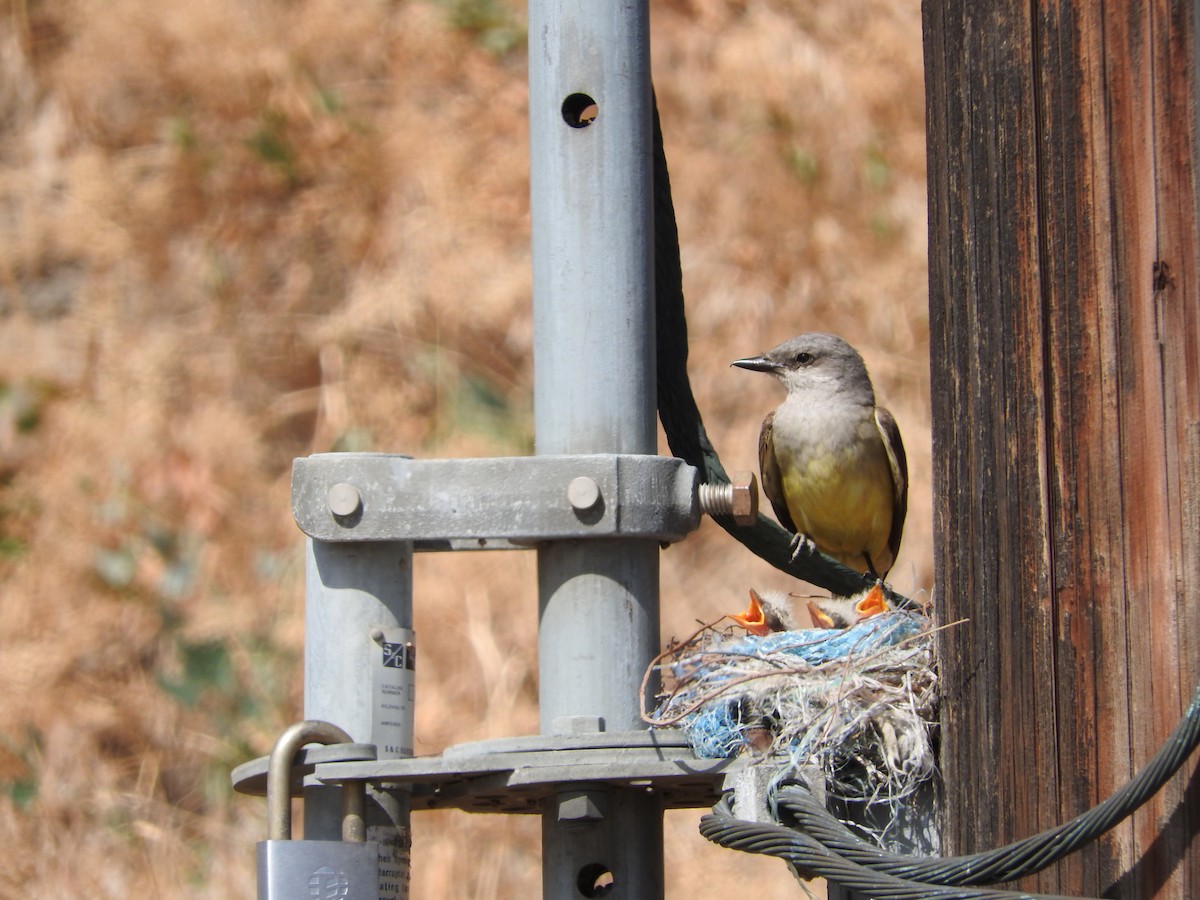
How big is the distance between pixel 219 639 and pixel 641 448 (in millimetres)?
6811

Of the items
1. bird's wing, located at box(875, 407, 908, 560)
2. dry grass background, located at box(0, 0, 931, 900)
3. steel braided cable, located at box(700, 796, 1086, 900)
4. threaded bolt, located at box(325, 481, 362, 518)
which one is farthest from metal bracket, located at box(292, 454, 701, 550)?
dry grass background, located at box(0, 0, 931, 900)

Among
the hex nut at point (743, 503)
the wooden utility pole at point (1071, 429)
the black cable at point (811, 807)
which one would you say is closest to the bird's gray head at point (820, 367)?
the black cable at point (811, 807)

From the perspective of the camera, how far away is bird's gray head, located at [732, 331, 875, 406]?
7.59m

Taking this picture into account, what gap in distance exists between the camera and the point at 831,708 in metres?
3.88

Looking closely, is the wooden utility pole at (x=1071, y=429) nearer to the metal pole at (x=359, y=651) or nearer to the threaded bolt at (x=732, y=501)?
the threaded bolt at (x=732, y=501)

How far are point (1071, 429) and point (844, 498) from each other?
171 inches

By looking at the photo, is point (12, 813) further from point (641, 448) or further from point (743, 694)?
point (641, 448)

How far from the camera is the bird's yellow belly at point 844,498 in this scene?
24.2 feet

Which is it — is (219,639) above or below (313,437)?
below

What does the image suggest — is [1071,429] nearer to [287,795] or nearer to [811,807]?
[811,807]

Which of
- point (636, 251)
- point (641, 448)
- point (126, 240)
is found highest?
point (126, 240)

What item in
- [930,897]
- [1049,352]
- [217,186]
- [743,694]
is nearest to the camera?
[930,897]

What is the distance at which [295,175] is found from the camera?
463 inches

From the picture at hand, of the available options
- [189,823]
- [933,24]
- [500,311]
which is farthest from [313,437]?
[933,24]
